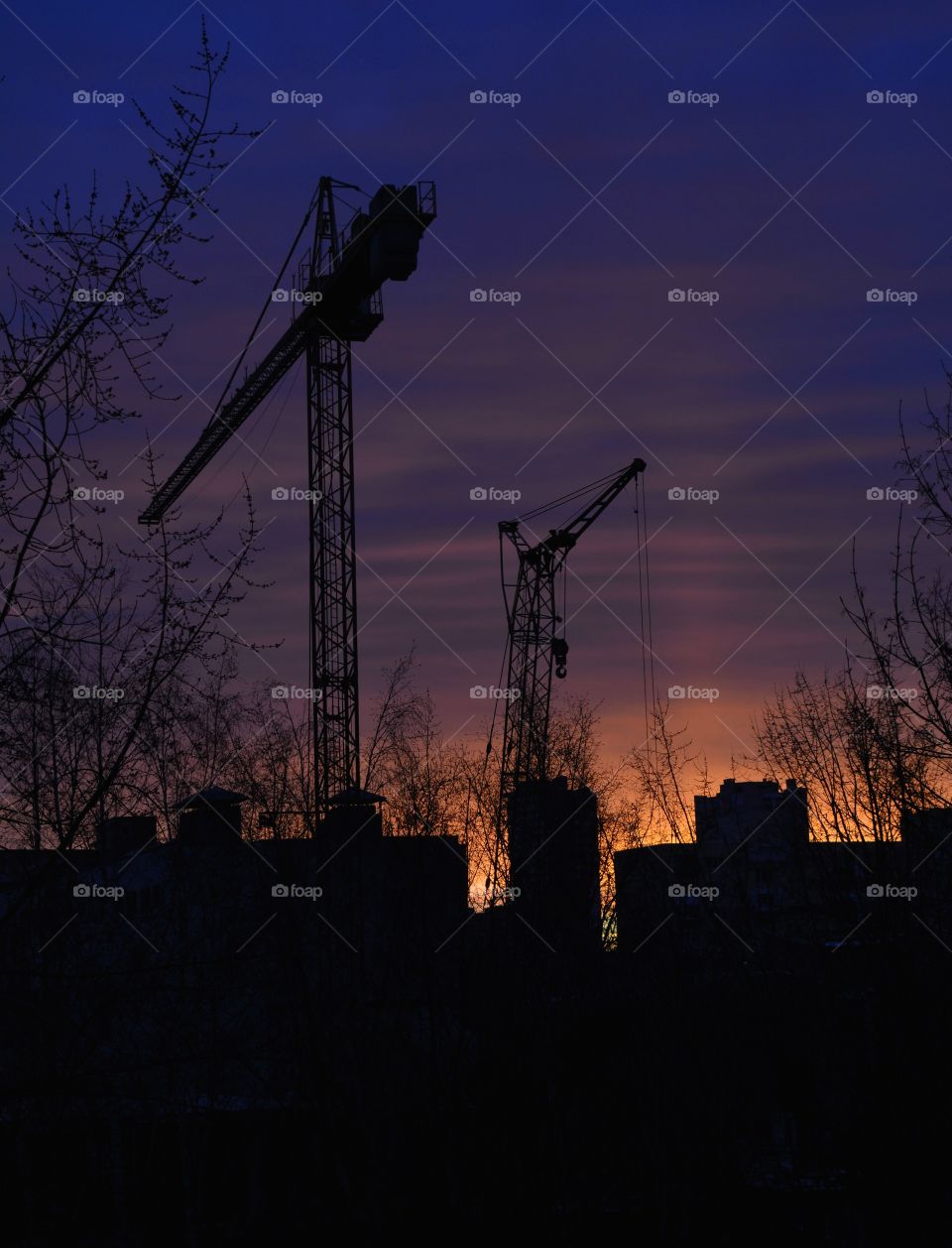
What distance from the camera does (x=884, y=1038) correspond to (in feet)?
44.5

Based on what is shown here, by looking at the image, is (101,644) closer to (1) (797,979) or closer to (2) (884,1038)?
(2) (884,1038)

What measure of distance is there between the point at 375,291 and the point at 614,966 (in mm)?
36711

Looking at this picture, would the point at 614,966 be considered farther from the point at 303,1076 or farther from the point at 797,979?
the point at 303,1076

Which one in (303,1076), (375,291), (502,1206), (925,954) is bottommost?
(502,1206)

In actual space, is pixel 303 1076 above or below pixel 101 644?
below

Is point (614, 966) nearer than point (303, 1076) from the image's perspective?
No

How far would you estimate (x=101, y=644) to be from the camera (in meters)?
7.72

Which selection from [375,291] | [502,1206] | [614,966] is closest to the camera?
[502,1206]

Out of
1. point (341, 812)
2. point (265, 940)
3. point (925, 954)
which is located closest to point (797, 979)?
point (925, 954)

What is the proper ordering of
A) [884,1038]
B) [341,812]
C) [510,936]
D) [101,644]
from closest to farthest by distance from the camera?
[101,644] < [884,1038] < [510,936] < [341,812]

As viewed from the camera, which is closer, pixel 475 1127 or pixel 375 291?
pixel 475 1127

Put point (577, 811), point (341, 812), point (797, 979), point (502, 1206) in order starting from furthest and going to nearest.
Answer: point (577, 811) → point (341, 812) → point (797, 979) → point (502, 1206)

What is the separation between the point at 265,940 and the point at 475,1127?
385 inches

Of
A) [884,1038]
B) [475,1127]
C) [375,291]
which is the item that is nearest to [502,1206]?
[475,1127]
